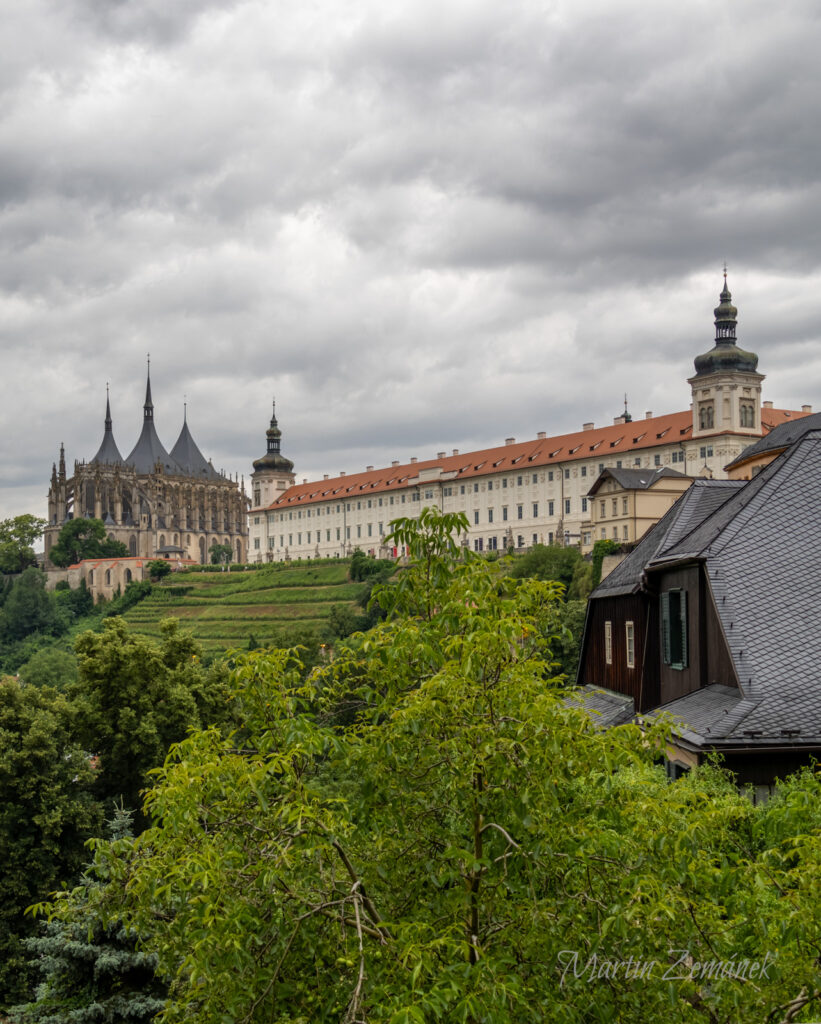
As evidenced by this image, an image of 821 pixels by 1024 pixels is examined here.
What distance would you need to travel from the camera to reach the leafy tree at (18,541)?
162750 millimetres

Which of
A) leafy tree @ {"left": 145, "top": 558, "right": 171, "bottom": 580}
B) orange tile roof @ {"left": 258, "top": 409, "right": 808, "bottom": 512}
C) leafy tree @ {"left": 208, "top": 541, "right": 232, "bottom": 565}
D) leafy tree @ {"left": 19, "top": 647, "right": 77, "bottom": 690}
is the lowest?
leafy tree @ {"left": 19, "top": 647, "right": 77, "bottom": 690}

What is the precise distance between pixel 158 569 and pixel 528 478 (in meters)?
58.4

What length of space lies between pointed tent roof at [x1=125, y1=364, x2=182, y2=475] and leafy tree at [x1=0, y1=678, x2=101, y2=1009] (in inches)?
6015

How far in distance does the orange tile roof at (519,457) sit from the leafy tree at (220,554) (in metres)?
24.6

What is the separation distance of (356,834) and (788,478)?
1072 centimetres

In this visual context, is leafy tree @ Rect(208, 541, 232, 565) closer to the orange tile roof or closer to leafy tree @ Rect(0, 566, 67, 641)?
the orange tile roof

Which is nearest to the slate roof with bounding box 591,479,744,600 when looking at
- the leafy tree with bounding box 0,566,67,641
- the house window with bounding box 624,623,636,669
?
the house window with bounding box 624,623,636,669

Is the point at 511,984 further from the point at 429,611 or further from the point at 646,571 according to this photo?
the point at 646,571

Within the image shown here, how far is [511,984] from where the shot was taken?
5.18m

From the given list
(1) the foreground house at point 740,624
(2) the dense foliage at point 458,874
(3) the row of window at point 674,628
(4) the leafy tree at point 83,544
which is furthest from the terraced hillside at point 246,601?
(2) the dense foliage at point 458,874

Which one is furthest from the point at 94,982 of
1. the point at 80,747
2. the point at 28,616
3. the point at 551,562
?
the point at 28,616

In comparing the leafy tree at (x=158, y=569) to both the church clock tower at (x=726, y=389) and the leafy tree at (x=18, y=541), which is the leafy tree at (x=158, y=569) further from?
the church clock tower at (x=726, y=389)

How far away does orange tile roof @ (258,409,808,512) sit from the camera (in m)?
97.0

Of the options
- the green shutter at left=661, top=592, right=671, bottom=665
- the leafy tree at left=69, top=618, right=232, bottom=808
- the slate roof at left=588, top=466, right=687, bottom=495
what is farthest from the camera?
the slate roof at left=588, top=466, right=687, bottom=495
